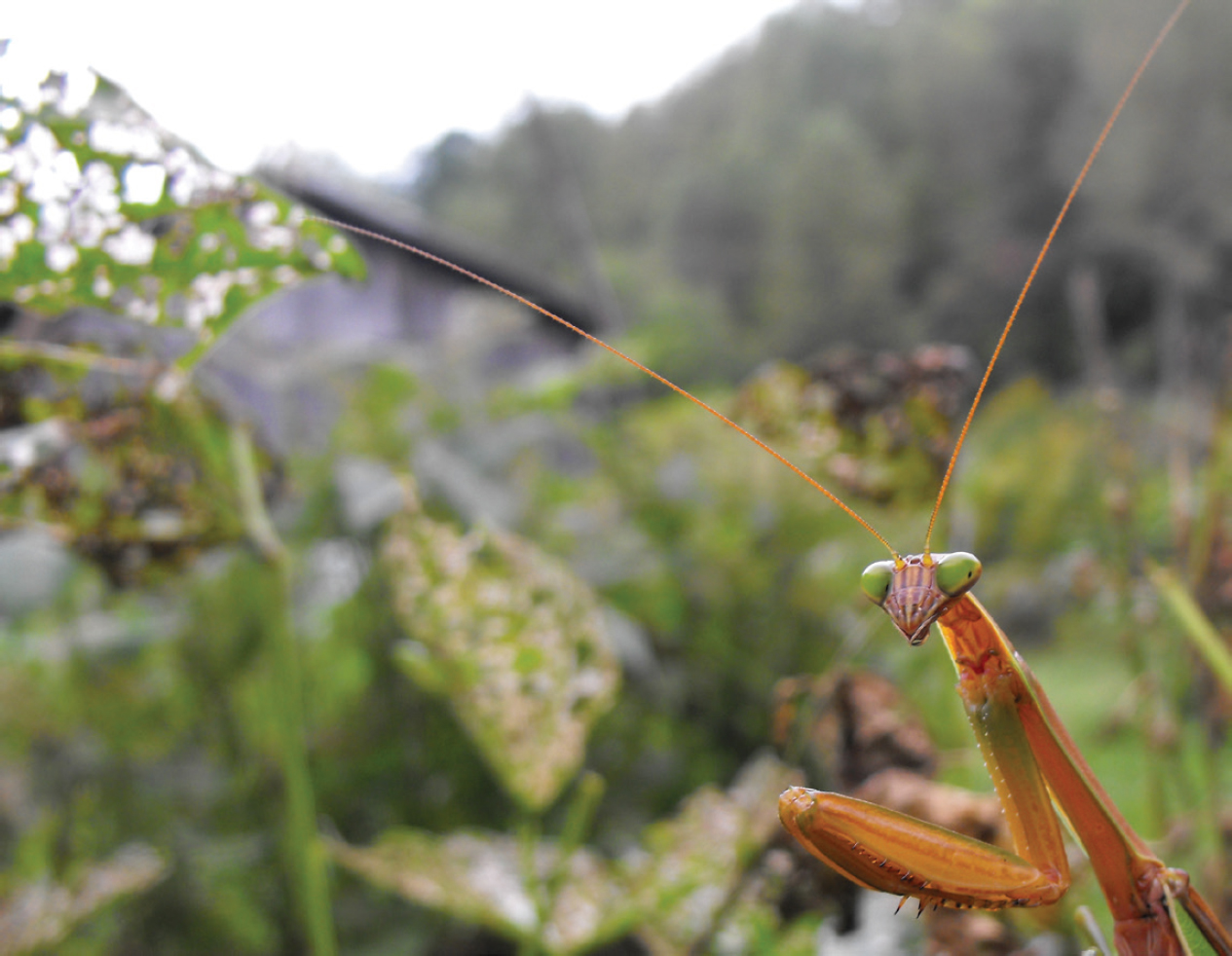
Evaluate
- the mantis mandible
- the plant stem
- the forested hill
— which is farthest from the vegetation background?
the forested hill

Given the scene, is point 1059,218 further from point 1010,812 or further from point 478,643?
point 478,643

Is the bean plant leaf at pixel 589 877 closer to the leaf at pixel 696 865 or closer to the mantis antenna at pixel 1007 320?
the leaf at pixel 696 865

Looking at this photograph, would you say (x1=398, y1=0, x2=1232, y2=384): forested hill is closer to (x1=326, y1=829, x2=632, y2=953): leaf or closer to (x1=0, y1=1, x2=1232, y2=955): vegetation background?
(x1=0, y1=1, x2=1232, y2=955): vegetation background

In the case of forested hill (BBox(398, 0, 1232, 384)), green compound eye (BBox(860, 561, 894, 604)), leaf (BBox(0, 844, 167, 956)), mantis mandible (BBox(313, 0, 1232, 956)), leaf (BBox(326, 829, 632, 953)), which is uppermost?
forested hill (BBox(398, 0, 1232, 384))

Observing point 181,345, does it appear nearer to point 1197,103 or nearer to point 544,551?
point 544,551

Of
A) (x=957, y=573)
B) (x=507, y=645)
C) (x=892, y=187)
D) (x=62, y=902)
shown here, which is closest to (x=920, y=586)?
(x=957, y=573)

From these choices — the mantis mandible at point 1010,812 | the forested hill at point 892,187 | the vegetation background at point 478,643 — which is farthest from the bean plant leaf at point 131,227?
the forested hill at point 892,187
